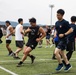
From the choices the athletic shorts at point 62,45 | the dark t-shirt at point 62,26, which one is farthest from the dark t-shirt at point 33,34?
the athletic shorts at point 62,45

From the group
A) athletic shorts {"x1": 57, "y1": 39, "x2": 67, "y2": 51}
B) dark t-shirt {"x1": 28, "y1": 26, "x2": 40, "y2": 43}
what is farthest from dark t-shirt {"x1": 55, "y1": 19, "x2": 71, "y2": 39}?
dark t-shirt {"x1": 28, "y1": 26, "x2": 40, "y2": 43}

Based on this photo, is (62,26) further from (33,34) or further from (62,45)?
(33,34)

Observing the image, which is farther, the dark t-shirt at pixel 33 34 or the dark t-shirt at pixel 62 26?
the dark t-shirt at pixel 33 34

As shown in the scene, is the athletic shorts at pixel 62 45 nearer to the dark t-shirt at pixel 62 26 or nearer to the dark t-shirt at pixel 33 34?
the dark t-shirt at pixel 62 26

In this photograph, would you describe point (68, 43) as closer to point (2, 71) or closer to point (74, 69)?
point (74, 69)

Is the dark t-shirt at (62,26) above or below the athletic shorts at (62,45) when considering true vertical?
above

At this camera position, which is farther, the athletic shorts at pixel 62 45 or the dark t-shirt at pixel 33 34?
the dark t-shirt at pixel 33 34

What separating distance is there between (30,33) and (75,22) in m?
1.70

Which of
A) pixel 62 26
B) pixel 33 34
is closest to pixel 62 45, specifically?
pixel 62 26

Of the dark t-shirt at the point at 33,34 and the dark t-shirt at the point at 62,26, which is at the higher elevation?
the dark t-shirt at the point at 62,26

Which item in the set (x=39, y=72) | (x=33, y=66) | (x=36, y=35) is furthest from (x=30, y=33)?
(x=39, y=72)

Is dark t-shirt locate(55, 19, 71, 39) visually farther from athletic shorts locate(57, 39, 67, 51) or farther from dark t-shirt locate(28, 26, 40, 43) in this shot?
dark t-shirt locate(28, 26, 40, 43)

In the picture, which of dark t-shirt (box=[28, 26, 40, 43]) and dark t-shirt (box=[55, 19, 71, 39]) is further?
dark t-shirt (box=[28, 26, 40, 43])

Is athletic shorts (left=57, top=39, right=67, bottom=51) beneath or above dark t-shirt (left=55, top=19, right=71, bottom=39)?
beneath
